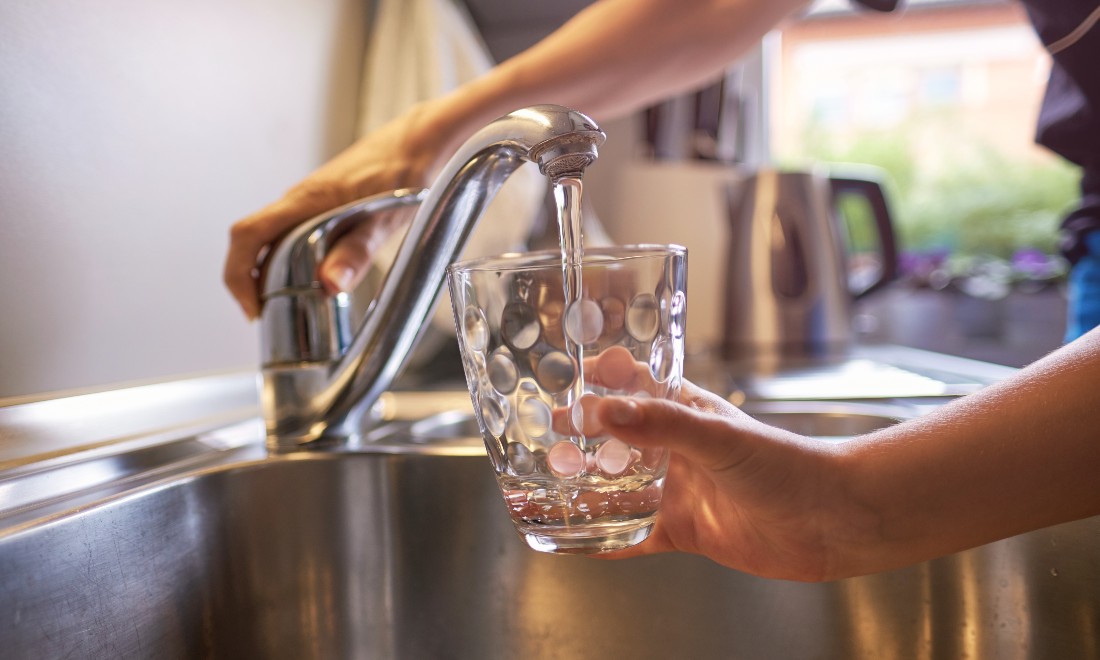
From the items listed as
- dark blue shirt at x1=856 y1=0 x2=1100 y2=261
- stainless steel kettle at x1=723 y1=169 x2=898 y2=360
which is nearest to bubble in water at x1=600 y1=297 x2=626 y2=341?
dark blue shirt at x1=856 y1=0 x2=1100 y2=261

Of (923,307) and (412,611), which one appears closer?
(412,611)

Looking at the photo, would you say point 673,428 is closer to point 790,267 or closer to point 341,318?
point 341,318

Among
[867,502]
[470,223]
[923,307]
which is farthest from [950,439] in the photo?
[923,307]

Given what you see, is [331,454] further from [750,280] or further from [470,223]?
[750,280]

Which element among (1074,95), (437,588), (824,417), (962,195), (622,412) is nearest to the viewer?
(622,412)

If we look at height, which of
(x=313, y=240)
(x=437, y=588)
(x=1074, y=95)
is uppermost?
(x=1074, y=95)

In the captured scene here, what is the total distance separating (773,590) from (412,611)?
200mm

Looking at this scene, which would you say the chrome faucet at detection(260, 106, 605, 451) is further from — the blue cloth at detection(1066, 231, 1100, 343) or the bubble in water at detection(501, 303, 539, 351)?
the blue cloth at detection(1066, 231, 1100, 343)

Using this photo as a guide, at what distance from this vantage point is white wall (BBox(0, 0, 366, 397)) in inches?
19.6

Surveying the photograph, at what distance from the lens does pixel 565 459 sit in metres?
0.33

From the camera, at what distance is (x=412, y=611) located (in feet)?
1.59

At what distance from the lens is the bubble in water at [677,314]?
0.33m

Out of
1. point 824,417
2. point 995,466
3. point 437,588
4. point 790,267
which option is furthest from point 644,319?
point 790,267

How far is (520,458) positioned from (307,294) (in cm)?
25
